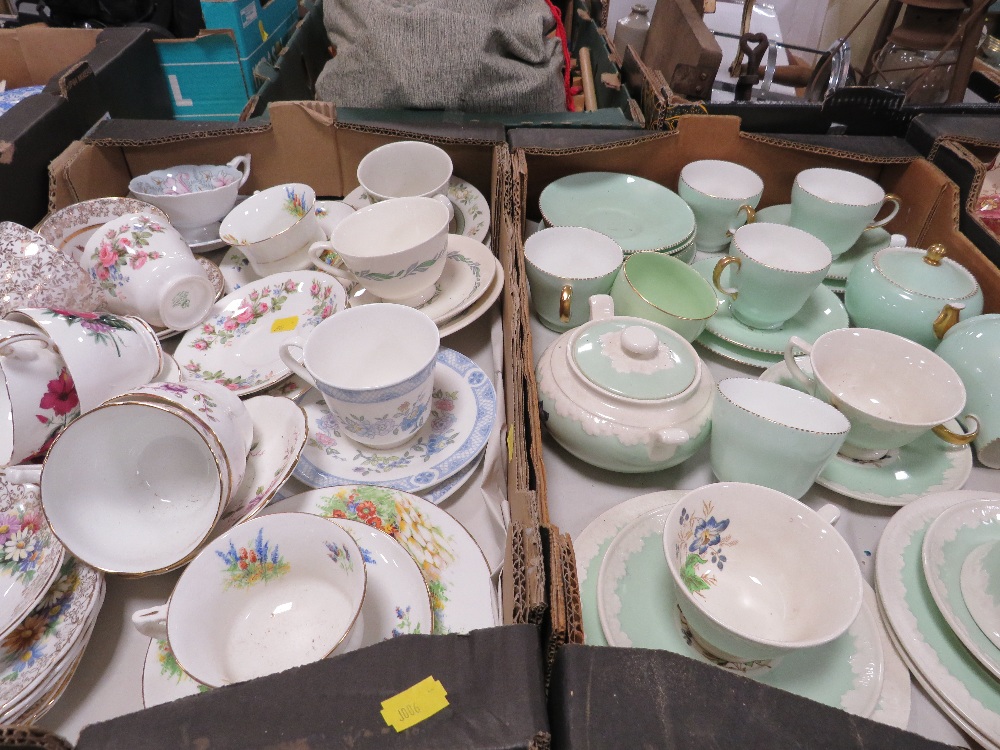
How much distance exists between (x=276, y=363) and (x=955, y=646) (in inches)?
32.4

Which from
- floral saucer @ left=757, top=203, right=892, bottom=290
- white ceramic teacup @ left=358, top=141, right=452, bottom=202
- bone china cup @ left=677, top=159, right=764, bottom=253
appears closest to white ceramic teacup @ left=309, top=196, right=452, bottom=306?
white ceramic teacup @ left=358, top=141, right=452, bottom=202

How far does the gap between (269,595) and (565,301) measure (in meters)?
0.52

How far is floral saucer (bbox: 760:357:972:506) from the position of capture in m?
0.72

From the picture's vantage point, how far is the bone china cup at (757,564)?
21.6 inches

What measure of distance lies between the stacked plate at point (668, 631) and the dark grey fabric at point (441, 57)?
0.89 metres

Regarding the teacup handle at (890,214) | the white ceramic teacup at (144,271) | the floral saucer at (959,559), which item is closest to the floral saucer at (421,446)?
the white ceramic teacup at (144,271)

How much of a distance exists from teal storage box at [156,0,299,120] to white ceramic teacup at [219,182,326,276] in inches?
26.0

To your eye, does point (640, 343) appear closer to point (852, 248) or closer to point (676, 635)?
point (676, 635)

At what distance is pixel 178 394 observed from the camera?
597 mm

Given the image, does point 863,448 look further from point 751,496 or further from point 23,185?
point 23,185

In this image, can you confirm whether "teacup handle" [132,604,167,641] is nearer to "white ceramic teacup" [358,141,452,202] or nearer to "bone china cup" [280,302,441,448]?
"bone china cup" [280,302,441,448]

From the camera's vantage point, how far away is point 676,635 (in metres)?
0.59

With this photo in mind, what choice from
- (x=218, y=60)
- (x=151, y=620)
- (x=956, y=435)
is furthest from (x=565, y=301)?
(x=218, y=60)

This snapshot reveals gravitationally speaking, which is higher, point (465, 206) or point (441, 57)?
point (441, 57)
